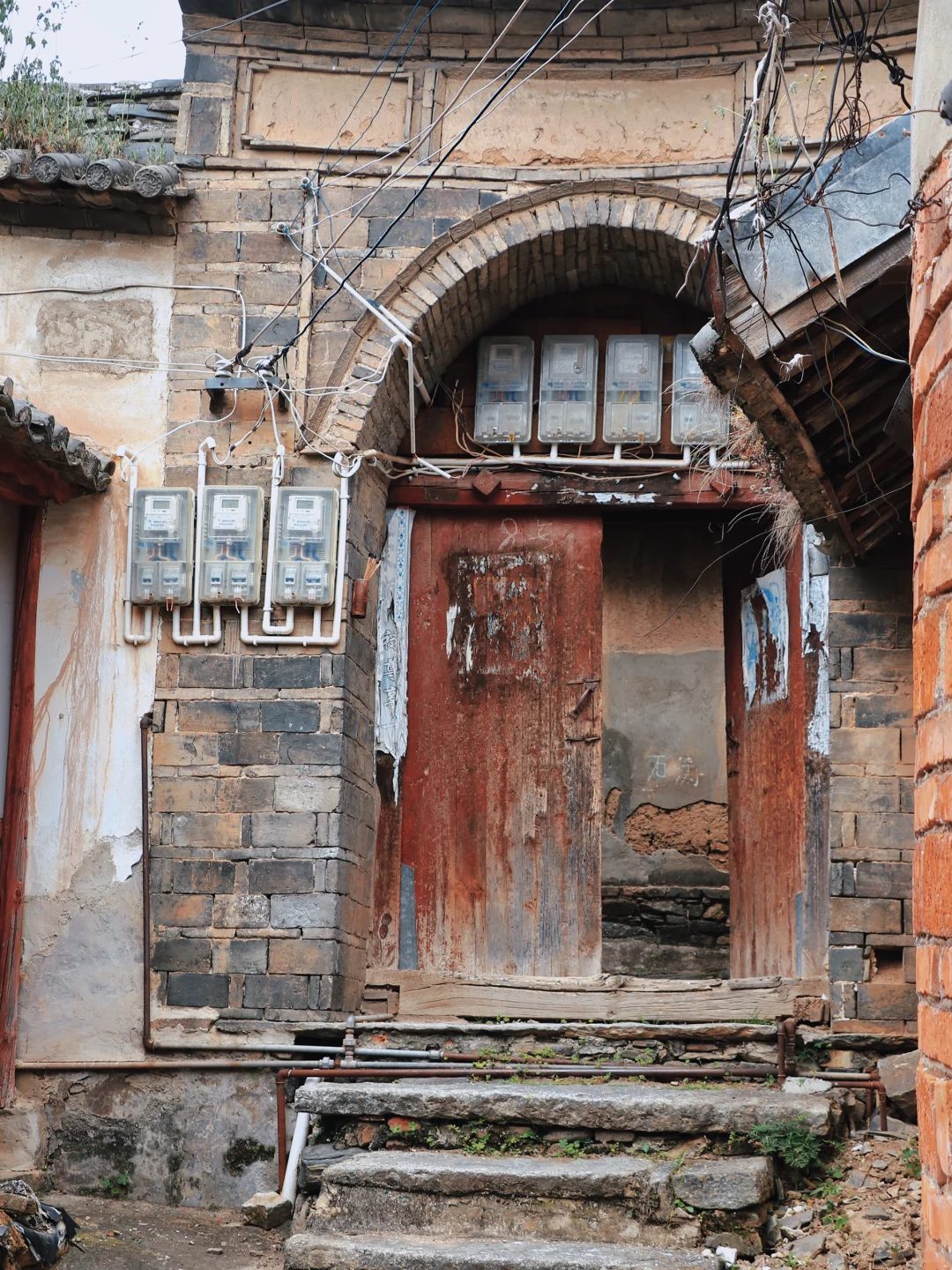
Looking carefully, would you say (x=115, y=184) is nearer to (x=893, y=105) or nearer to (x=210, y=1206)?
(x=893, y=105)

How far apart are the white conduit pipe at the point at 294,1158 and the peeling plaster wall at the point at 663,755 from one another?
4372mm

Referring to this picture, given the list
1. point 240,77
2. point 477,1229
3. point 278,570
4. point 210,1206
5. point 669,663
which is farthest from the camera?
point 669,663

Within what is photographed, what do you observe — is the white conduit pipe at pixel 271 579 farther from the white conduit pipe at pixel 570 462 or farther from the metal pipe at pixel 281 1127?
the metal pipe at pixel 281 1127

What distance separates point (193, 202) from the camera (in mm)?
7121

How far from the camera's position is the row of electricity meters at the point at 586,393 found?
7.45m

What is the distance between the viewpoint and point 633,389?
7.53m

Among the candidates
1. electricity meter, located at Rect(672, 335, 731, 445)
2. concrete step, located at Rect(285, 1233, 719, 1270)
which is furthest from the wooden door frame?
concrete step, located at Rect(285, 1233, 719, 1270)

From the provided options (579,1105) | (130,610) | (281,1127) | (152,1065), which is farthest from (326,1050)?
(130,610)

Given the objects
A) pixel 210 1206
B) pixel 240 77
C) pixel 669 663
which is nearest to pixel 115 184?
pixel 240 77

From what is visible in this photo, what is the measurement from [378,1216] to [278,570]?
3120 mm

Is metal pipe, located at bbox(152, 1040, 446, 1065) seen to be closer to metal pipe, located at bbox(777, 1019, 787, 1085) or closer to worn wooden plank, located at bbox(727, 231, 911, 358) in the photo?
metal pipe, located at bbox(777, 1019, 787, 1085)

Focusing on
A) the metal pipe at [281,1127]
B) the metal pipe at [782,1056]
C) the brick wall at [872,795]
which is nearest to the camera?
the metal pipe at [782,1056]

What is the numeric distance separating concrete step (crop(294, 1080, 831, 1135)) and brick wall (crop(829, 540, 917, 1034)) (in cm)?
78

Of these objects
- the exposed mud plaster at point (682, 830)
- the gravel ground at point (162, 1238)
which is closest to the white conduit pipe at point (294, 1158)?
the gravel ground at point (162, 1238)
